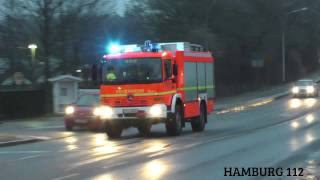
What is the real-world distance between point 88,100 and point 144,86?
652 cm

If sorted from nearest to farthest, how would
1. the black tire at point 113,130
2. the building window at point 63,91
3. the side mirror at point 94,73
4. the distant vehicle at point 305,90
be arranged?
the side mirror at point 94,73 < the black tire at point 113,130 < the building window at point 63,91 < the distant vehicle at point 305,90

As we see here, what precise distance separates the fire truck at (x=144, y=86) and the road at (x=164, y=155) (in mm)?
678

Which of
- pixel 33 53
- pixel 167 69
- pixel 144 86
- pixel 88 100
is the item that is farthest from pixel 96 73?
pixel 33 53

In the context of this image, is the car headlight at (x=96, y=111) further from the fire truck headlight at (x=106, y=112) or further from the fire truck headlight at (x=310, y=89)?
the fire truck headlight at (x=310, y=89)

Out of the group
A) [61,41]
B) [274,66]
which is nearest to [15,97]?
[61,41]

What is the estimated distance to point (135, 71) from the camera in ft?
71.5

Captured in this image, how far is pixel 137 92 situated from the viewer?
21672 millimetres

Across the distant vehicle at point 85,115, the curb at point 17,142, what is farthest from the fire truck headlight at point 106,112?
the distant vehicle at point 85,115

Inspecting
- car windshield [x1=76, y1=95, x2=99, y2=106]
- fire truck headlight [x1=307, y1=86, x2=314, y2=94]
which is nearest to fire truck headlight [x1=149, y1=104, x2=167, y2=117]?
car windshield [x1=76, y1=95, x2=99, y2=106]

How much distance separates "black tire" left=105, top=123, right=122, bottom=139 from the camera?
22.8m

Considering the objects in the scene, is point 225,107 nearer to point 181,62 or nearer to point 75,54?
point 75,54

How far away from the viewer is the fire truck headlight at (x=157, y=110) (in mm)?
21656

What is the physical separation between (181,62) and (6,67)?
24.4 meters

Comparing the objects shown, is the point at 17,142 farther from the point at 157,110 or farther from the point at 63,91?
the point at 63,91
